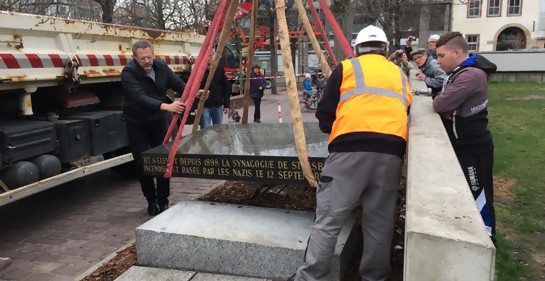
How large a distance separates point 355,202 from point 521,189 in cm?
412

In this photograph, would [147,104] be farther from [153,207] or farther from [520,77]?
[520,77]

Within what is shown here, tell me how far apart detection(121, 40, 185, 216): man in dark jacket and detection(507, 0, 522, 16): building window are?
157 feet

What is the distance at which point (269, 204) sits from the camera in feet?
15.6

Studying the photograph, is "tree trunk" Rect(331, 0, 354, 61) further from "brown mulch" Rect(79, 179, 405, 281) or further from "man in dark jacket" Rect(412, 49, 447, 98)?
"brown mulch" Rect(79, 179, 405, 281)

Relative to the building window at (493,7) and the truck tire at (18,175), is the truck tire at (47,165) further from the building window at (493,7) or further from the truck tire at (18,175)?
the building window at (493,7)

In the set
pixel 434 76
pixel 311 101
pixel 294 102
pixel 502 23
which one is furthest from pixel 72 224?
pixel 502 23

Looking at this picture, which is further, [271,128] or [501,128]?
[501,128]

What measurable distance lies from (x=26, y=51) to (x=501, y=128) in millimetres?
9588

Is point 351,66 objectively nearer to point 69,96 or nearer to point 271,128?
point 271,128

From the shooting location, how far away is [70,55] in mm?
5418

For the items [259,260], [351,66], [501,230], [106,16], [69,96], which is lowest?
[501,230]

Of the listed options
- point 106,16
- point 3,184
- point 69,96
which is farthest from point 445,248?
point 106,16

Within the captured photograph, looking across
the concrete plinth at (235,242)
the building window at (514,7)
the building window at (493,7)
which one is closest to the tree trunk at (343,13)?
the concrete plinth at (235,242)

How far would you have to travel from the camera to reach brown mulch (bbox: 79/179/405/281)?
347 centimetres
